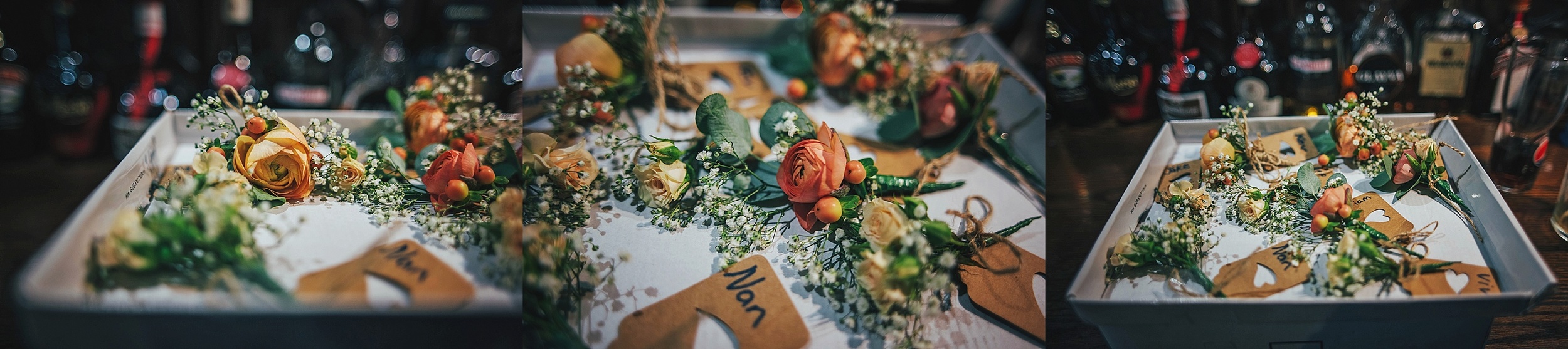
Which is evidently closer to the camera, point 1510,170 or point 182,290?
point 182,290

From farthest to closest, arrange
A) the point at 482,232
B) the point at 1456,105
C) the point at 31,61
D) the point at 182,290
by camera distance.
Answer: the point at 31,61
the point at 1456,105
the point at 482,232
the point at 182,290

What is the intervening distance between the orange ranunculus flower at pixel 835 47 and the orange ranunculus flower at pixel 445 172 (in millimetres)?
550

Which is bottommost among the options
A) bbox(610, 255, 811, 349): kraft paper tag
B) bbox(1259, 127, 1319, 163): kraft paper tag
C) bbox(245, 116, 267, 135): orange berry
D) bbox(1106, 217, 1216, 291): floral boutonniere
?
bbox(610, 255, 811, 349): kraft paper tag

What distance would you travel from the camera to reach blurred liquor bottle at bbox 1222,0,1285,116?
2.92ft

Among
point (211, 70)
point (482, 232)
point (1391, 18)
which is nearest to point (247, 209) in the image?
point (482, 232)

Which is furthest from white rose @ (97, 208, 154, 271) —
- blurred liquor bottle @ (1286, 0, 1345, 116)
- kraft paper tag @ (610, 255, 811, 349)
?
blurred liquor bottle @ (1286, 0, 1345, 116)

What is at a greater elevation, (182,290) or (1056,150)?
(1056,150)

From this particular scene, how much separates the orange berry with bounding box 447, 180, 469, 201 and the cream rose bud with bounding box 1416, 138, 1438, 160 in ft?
3.02

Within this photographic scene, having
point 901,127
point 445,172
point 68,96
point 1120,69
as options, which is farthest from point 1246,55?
point 68,96

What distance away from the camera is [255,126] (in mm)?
687

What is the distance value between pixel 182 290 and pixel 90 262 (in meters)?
0.08

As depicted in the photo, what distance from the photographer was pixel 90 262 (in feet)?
1.79

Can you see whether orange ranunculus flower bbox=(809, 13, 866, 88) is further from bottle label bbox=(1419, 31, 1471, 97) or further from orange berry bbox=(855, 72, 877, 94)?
bottle label bbox=(1419, 31, 1471, 97)

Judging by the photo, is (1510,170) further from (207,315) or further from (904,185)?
(207,315)
